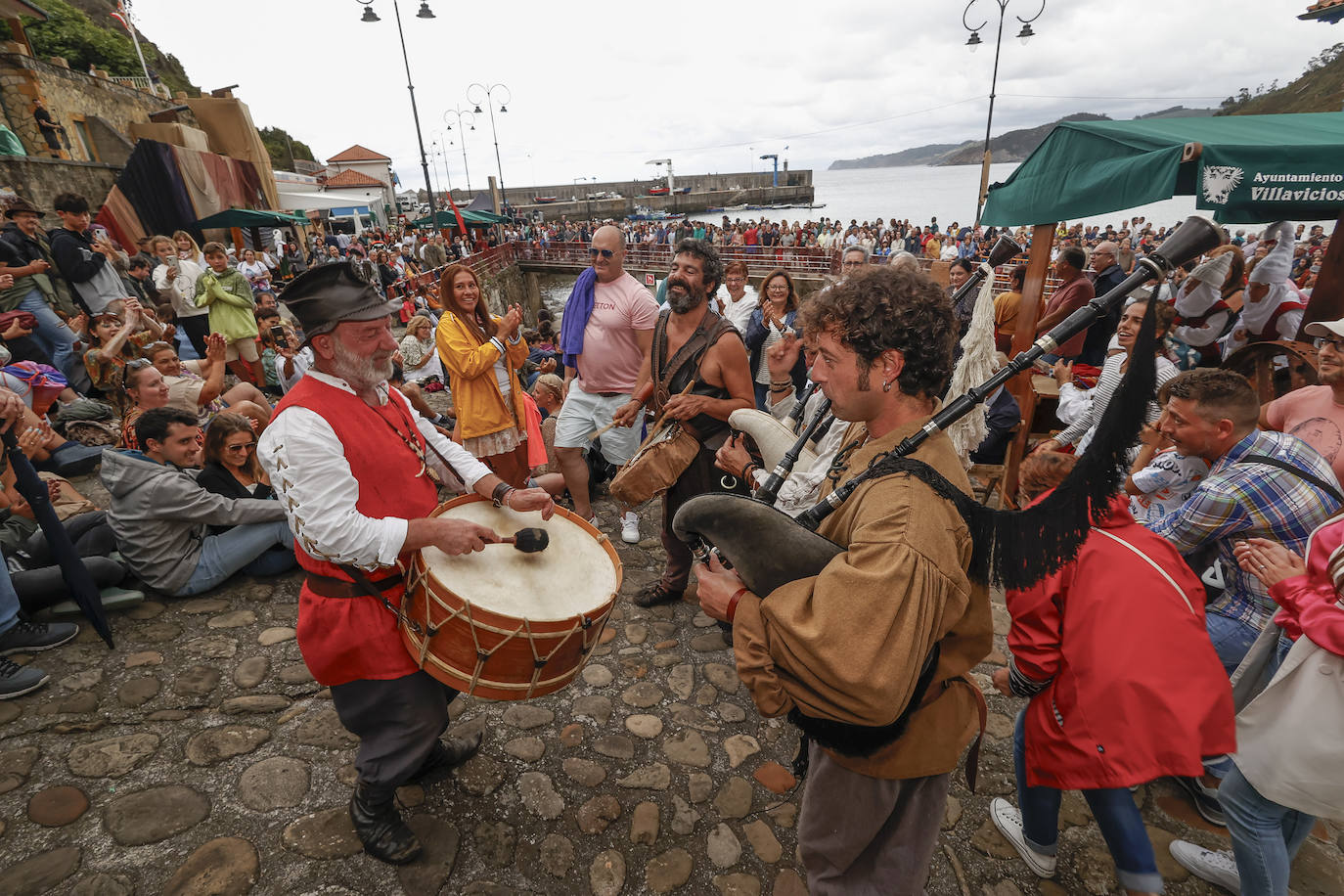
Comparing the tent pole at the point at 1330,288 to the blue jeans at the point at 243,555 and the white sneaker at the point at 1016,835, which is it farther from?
the blue jeans at the point at 243,555

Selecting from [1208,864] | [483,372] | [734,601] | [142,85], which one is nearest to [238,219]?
[483,372]

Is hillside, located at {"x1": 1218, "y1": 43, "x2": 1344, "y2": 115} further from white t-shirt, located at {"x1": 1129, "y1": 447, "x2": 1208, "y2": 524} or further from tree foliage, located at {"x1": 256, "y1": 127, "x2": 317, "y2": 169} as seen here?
tree foliage, located at {"x1": 256, "y1": 127, "x2": 317, "y2": 169}

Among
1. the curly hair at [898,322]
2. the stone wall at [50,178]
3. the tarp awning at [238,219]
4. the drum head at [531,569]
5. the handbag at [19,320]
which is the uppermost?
the stone wall at [50,178]

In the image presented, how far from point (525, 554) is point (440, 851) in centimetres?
128

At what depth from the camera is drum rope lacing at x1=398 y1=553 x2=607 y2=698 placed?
1939 millimetres

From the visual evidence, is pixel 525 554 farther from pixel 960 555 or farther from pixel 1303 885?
pixel 1303 885

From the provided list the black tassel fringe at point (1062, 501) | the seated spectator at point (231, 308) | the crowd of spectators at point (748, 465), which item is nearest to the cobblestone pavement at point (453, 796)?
→ the crowd of spectators at point (748, 465)

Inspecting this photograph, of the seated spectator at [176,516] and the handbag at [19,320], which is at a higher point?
the handbag at [19,320]

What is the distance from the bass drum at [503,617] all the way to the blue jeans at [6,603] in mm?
2587

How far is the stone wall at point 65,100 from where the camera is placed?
16875mm

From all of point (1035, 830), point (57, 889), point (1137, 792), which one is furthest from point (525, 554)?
point (1137, 792)

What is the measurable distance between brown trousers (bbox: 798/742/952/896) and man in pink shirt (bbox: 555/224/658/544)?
125 inches

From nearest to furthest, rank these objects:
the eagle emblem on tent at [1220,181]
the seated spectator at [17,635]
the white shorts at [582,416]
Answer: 1. the seated spectator at [17,635]
2. the eagle emblem on tent at [1220,181]
3. the white shorts at [582,416]

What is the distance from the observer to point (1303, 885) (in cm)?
229
